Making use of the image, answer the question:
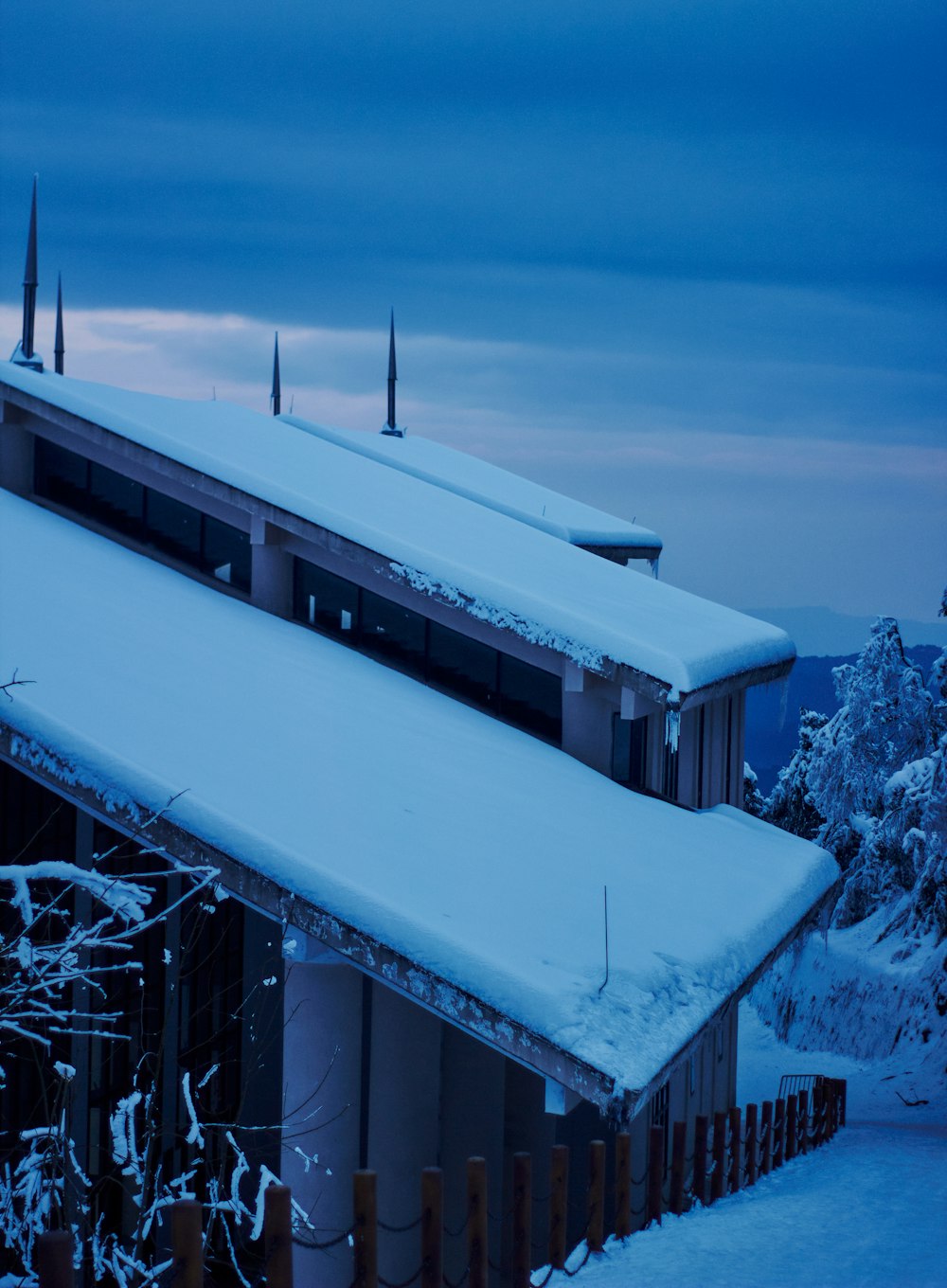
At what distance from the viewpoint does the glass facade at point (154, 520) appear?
49.8 ft

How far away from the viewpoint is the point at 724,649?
15.3 metres

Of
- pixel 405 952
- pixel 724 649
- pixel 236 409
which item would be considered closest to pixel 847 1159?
pixel 724 649

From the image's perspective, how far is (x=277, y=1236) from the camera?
4949 mm

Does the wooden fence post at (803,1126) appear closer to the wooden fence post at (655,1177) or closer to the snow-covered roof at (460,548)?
the snow-covered roof at (460,548)

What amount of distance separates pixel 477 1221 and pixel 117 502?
10.9 meters

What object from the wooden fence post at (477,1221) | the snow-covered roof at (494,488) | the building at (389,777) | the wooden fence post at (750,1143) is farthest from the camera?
the snow-covered roof at (494,488)

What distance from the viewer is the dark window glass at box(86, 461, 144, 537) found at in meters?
15.4

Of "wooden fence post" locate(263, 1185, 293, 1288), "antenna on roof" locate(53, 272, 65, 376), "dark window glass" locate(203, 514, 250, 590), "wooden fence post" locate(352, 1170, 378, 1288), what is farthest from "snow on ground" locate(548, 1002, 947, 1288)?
"antenna on roof" locate(53, 272, 65, 376)

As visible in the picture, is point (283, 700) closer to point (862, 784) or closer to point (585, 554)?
point (585, 554)

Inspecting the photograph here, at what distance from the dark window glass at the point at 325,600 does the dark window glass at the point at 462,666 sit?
984mm

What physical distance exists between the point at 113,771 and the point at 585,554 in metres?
13.8

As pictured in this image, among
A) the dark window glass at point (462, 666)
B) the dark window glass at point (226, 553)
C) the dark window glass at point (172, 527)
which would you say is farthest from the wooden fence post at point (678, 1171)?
the dark window glass at point (172, 527)

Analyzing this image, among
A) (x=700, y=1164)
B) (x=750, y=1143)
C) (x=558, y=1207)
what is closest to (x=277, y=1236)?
(x=558, y=1207)

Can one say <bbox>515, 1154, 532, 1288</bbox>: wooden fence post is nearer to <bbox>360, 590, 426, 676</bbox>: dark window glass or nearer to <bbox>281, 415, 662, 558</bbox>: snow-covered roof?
<bbox>360, 590, 426, 676</bbox>: dark window glass
